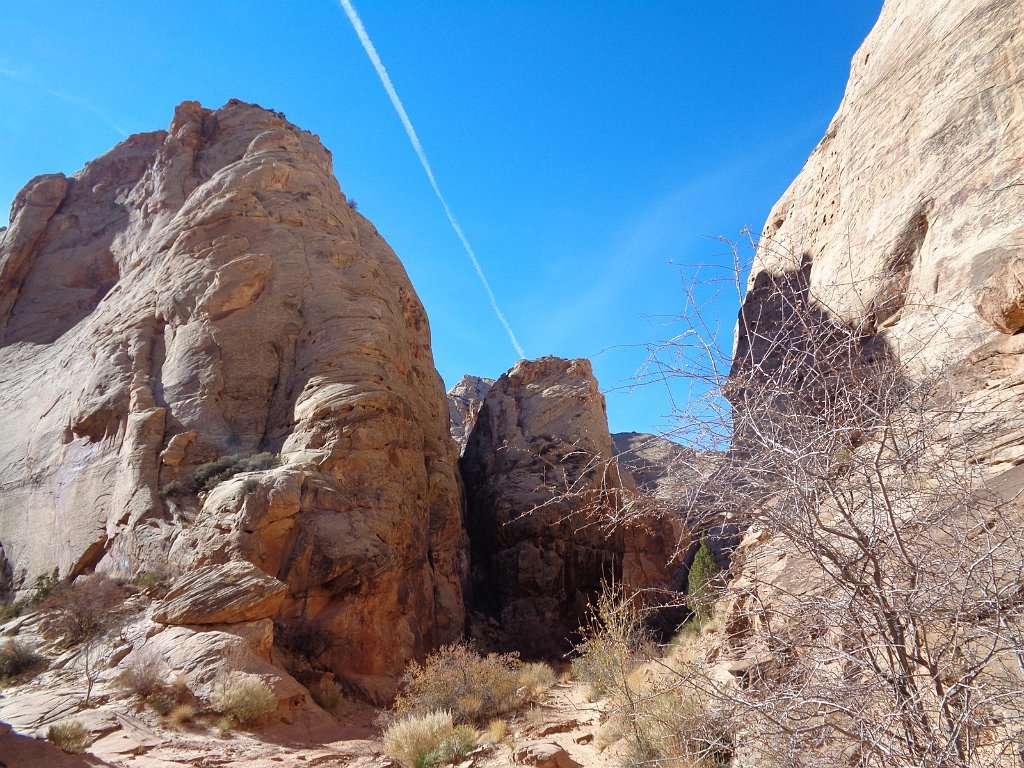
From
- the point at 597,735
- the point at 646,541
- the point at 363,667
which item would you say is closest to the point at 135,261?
the point at 363,667

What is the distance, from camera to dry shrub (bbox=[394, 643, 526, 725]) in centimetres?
1095

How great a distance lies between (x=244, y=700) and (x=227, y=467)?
8189 millimetres

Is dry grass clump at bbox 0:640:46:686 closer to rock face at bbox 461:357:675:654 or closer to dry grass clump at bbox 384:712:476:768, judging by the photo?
dry grass clump at bbox 384:712:476:768

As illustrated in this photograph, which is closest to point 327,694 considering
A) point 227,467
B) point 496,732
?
point 496,732

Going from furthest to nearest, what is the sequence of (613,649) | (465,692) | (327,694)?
(327,694)
(465,692)
(613,649)

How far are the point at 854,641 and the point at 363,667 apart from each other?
13639 millimetres

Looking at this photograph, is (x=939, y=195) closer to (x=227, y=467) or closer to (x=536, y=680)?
(x=536, y=680)

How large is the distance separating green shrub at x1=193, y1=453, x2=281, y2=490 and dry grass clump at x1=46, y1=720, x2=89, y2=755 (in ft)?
26.4

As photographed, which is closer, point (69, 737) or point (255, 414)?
point (69, 737)

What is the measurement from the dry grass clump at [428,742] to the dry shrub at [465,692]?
3.60ft

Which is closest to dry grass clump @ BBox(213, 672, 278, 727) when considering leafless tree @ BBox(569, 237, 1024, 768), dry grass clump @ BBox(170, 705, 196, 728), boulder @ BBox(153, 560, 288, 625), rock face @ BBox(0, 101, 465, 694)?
dry grass clump @ BBox(170, 705, 196, 728)

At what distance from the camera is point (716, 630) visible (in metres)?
7.87

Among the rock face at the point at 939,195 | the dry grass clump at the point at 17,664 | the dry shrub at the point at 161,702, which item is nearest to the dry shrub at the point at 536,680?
the dry shrub at the point at 161,702

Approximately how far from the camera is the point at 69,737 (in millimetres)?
8594
